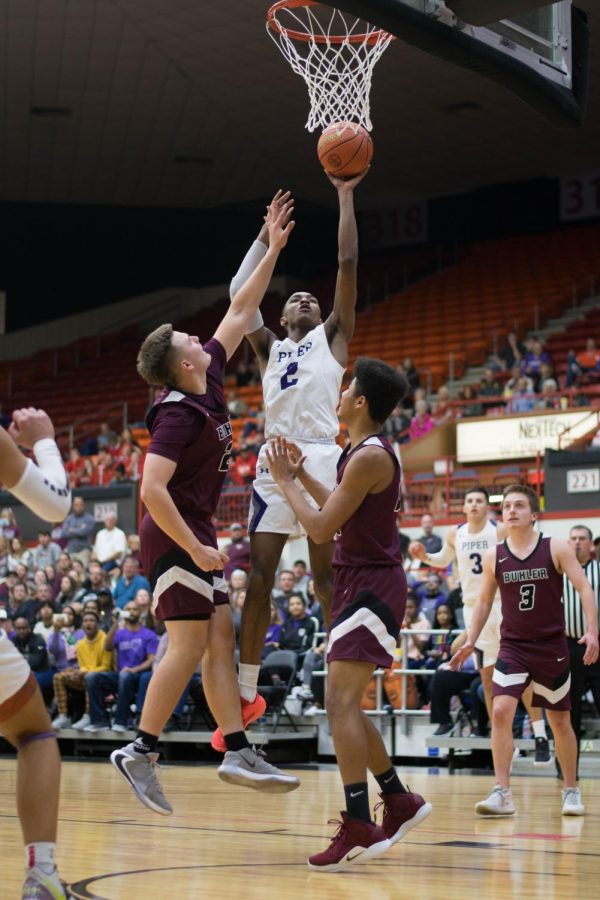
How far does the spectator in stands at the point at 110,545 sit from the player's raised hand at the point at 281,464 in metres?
13.9

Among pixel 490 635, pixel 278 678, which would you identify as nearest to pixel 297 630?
pixel 278 678

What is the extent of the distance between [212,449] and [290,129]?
2222cm

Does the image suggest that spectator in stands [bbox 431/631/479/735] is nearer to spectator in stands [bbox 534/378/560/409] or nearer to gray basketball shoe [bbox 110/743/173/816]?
gray basketball shoe [bbox 110/743/173/816]

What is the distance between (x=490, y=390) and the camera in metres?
21.8

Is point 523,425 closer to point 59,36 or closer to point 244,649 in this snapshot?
point 59,36

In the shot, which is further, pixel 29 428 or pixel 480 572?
pixel 480 572

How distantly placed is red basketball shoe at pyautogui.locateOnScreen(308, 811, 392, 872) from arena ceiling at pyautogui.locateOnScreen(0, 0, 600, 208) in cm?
1773

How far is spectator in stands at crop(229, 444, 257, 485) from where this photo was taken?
20969 millimetres

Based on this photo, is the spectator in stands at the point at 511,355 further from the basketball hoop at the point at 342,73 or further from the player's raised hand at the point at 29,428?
the player's raised hand at the point at 29,428

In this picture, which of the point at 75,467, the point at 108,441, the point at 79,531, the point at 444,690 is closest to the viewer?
the point at 444,690

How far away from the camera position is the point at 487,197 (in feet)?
107

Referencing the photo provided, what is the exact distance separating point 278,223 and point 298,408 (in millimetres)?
1039

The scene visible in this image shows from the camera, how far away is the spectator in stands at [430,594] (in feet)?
48.8

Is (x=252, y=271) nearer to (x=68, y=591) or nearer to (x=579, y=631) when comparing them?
(x=579, y=631)
